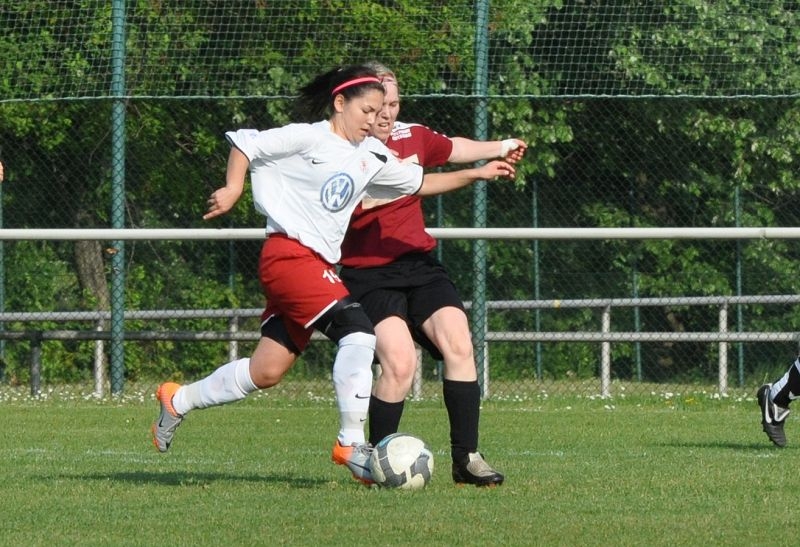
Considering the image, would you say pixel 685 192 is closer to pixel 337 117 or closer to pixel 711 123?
pixel 711 123

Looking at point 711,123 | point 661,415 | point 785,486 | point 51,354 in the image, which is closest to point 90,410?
point 661,415

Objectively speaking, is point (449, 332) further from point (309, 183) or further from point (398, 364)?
point (309, 183)

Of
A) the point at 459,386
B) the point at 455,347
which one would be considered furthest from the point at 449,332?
the point at 459,386

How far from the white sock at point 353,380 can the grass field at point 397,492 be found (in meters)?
0.26

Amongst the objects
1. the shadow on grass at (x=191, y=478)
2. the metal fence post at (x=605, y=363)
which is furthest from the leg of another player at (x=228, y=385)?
the metal fence post at (x=605, y=363)

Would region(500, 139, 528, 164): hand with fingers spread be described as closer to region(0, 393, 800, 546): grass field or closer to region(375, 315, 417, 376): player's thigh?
region(375, 315, 417, 376): player's thigh

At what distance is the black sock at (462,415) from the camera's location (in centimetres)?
653

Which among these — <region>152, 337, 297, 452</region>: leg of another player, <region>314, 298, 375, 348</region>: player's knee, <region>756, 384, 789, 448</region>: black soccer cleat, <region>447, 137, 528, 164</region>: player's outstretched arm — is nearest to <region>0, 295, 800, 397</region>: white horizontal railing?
<region>756, 384, 789, 448</region>: black soccer cleat

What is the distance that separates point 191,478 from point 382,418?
90 cm

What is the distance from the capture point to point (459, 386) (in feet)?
21.9

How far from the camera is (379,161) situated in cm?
657

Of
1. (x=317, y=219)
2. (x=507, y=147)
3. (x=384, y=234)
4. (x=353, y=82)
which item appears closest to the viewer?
(x=317, y=219)

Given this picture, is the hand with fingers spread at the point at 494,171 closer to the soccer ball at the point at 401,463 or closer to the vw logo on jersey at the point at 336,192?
the vw logo on jersey at the point at 336,192

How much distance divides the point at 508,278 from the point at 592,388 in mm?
1704
